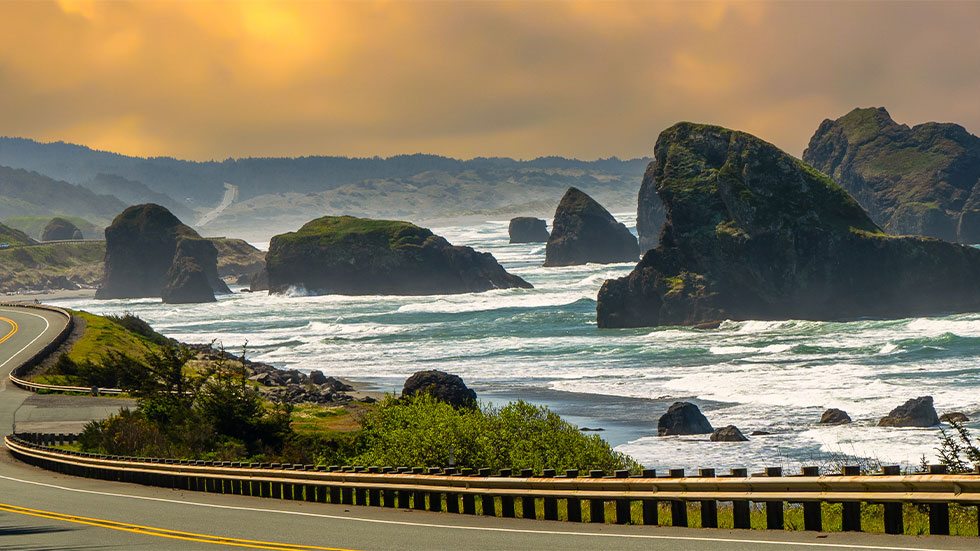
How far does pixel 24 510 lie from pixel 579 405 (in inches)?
1321

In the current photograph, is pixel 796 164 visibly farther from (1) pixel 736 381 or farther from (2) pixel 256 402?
(2) pixel 256 402

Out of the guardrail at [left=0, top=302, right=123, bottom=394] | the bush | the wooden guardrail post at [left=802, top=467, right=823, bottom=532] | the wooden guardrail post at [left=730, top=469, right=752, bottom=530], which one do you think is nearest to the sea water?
the bush

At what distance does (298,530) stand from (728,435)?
82.2 ft

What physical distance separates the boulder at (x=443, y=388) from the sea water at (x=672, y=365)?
16.0 feet

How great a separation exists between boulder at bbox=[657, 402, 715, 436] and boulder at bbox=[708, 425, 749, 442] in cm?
205

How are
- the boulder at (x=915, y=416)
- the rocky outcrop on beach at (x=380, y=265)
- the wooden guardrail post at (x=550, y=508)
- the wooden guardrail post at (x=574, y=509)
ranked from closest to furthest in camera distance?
the wooden guardrail post at (x=574, y=509) < the wooden guardrail post at (x=550, y=508) < the boulder at (x=915, y=416) < the rocky outcrop on beach at (x=380, y=265)

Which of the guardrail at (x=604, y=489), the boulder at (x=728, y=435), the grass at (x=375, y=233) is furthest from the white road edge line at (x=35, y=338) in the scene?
the grass at (x=375, y=233)

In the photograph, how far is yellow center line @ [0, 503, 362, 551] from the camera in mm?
12864

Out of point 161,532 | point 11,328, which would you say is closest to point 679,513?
point 161,532

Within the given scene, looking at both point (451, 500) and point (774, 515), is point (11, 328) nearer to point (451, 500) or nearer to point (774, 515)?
point (451, 500)

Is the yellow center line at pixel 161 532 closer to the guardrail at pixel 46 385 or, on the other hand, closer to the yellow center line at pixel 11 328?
the guardrail at pixel 46 385

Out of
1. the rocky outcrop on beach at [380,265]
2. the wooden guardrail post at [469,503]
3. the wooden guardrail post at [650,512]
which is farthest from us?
the rocky outcrop on beach at [380,265]

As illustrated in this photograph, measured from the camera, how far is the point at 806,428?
128 ft

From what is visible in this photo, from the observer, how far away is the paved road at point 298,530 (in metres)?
11.2
